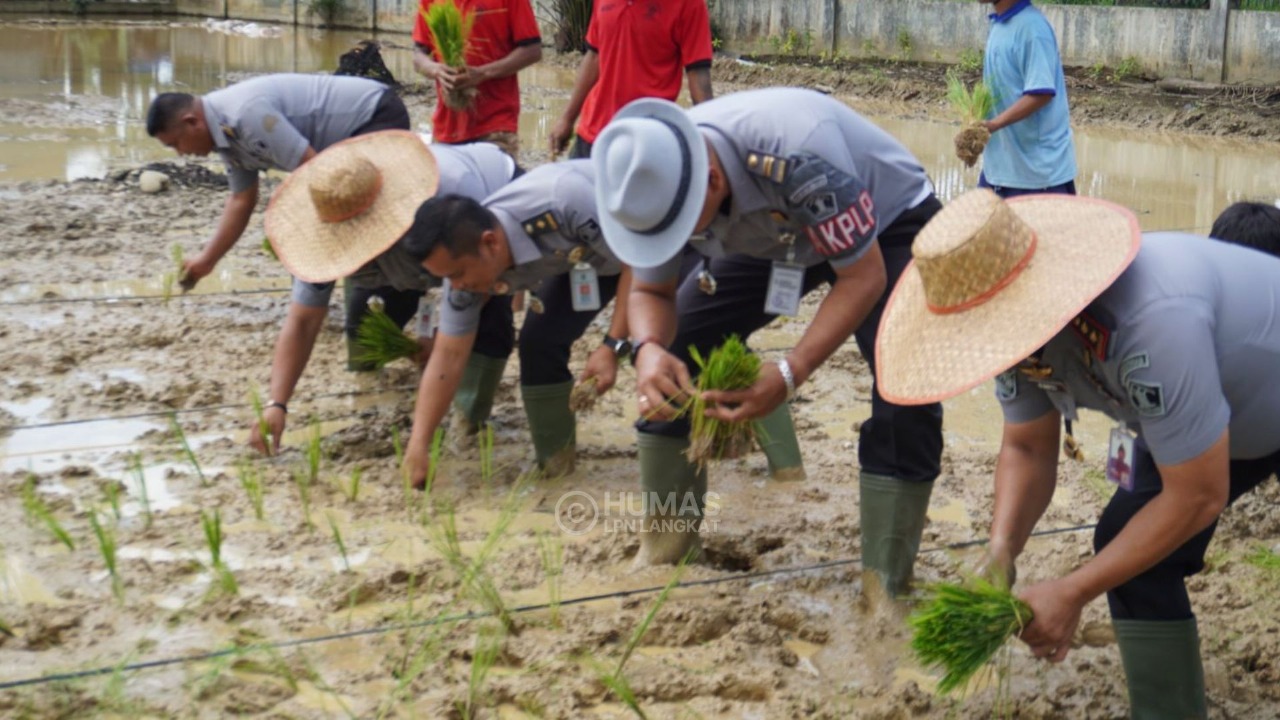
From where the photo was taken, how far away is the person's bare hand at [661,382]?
127 inches

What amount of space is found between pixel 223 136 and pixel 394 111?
708mm

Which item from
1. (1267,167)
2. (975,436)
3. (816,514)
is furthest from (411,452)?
(1267,167)

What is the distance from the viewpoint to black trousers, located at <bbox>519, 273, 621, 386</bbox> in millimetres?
4309

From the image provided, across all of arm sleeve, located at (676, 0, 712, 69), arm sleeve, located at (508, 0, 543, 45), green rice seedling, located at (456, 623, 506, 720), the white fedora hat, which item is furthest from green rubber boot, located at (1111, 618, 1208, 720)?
arm sleeve, located at (508, 0, 543, 45)

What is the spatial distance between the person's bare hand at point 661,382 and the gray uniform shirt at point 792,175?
294 mm

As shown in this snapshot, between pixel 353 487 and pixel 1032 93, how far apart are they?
9.31 feet

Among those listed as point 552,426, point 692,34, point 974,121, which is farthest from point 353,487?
point 974,121

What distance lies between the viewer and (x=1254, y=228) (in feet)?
9.56

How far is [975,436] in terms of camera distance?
491 centimetres

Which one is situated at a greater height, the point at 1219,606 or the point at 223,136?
the point at 223,136

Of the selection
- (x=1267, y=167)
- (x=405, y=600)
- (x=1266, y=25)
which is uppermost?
(x=1266, y=25)

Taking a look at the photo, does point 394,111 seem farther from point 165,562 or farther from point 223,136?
point 165,562

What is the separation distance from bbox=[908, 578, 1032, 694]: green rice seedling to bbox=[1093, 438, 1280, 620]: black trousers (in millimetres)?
323

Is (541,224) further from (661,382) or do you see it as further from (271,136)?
(271,136)
